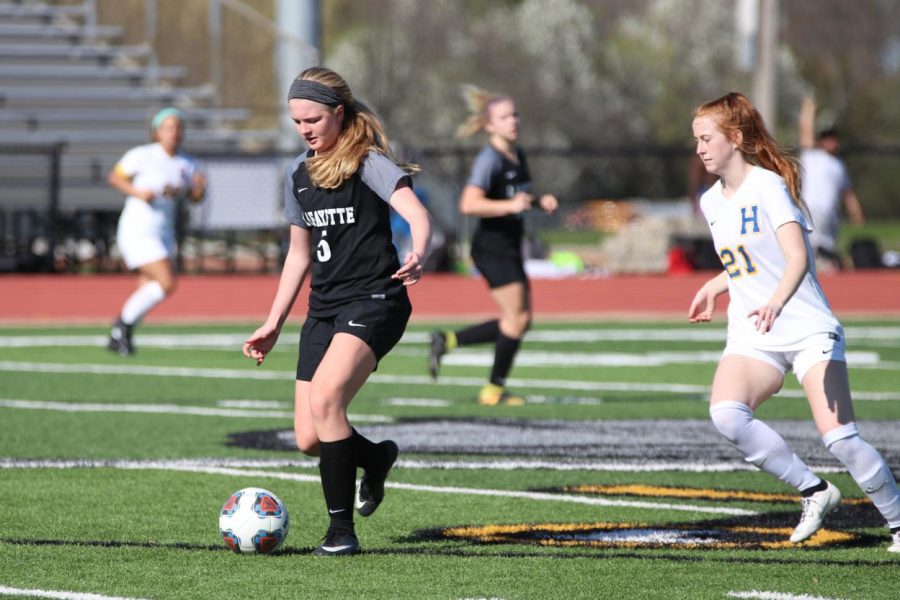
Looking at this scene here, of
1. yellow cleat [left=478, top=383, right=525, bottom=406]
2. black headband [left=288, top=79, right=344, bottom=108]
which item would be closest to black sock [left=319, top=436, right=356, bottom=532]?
black headband [left=288, top=79, right=344, bottom=108]

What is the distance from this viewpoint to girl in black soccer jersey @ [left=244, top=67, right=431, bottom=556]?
5.84 meters

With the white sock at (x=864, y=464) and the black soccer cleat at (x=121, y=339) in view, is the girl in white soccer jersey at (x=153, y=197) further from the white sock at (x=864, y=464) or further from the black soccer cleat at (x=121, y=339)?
the white sock at (x=864, y=464)

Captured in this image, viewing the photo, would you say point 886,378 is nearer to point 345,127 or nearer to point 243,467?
point 243,467

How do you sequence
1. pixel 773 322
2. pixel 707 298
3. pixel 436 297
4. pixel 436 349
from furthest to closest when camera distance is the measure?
pixel 436 297 < pixel 436 349 < pixel 707 298 < pixel 773 322

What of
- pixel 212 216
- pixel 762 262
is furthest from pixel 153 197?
pixel 212 216

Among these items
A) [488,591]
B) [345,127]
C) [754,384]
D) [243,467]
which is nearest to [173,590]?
[488,591]

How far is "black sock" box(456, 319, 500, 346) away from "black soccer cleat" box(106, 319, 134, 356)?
4393 millimetres

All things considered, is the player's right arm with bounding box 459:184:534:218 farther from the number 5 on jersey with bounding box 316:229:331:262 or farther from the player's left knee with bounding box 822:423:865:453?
the player's left knee with bounding box 822:423:865:453

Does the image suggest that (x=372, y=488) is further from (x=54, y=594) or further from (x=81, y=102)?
(x=81, y=102)

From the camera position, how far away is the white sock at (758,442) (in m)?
5.94

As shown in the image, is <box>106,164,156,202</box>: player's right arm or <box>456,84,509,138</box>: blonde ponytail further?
<box>106,164,156,202</box>: player's right arm

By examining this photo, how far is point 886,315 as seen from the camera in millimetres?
20469

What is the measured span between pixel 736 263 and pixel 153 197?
9.04 metres

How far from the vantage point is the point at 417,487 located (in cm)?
Answer: 751
